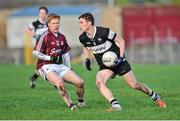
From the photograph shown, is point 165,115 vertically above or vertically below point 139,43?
above

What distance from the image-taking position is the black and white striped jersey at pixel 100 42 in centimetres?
1293

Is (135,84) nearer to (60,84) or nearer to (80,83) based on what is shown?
(80,83)

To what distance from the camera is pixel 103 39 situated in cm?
1296

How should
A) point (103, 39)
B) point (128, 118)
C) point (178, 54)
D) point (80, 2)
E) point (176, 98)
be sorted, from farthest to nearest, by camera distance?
1. point (80, 2)
2. point (178, 54)
3. point (176, 98)
4. point (103, 39)
5. point (128, 118)

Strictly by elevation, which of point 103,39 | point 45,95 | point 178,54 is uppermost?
point 103,39

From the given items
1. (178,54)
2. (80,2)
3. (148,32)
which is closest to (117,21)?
(148,32)

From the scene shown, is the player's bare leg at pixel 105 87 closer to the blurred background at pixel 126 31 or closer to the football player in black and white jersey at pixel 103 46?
the football player in black and white jersey at pixel 103 46

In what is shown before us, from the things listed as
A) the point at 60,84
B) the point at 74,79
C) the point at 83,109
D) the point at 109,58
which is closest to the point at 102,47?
the point at 109,58

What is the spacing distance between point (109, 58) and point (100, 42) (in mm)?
350

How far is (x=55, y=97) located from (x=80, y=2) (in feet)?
138

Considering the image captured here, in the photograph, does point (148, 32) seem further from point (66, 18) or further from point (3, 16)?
point (3, 16)

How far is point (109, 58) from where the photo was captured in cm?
1285

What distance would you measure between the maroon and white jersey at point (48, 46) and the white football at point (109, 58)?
105 centimetres

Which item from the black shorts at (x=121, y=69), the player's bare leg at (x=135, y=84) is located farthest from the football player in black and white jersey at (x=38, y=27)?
the player's bare leg at (x=135, y=84)
